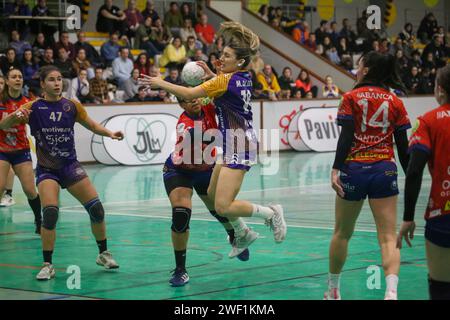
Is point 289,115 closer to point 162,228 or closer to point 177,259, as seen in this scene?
point 162,228

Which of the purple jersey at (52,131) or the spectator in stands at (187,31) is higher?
the spectator in stands at (187,31)

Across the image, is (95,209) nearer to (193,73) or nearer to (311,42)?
(193,73)

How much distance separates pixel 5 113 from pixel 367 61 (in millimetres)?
7481

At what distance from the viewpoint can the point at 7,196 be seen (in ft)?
53.2

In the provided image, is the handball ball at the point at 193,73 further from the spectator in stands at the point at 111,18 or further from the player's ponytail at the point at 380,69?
the spectator in stands at the point at 111,18

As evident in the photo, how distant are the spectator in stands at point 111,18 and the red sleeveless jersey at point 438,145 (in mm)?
22372

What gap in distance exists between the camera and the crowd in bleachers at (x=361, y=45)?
103 ft

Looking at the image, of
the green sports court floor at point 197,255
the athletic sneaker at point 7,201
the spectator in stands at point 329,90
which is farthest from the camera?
the spectator in stands at point 329,90

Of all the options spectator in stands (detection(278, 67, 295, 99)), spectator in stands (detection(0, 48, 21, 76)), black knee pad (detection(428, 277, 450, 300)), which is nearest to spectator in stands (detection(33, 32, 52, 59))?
spectator in stands (detection(0, 48, 21, 76))

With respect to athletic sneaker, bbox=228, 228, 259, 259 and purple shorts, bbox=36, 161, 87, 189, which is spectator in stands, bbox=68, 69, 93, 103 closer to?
purple shorts, bbox=36, 161, 87, 189

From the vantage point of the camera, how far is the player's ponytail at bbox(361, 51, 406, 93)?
7668 millimetres

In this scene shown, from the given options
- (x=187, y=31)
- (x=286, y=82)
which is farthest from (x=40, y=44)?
(x=286, y=82)

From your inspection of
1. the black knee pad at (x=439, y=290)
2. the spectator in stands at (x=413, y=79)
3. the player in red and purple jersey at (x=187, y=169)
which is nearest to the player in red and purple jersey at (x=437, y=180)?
the black knee pad at (x=439, y=290)
